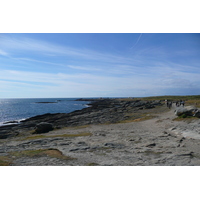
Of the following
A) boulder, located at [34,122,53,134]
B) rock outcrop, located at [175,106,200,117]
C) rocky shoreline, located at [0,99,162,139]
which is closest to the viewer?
rock outcrop, located at [175,106,200,117]

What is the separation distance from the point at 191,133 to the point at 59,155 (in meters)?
14.0

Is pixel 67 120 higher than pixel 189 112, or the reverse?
pixel 189 112

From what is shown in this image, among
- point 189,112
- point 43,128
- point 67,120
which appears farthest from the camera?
point 67,120

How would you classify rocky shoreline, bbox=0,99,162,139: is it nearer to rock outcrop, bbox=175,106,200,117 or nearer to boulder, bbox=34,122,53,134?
boulder, bbox=34,122,53,134

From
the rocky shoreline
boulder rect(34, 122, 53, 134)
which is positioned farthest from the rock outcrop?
boulder rect(34, 122, 53, 134)

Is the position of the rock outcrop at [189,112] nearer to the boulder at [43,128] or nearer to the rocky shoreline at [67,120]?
the rocky shoreline at [67,120]

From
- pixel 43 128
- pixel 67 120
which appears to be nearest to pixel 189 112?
pixel 43 128

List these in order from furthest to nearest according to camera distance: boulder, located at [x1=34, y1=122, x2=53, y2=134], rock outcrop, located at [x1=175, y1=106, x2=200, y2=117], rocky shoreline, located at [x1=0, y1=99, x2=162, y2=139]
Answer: rocky shoreline, located at [x1=0, y1=99, x2=162, y2=139], boulder, located at [x1=34, y1=122, x2=53, y2=134], rock outcrop, located at [x1=175, y1=106, x2=200, y2=117]

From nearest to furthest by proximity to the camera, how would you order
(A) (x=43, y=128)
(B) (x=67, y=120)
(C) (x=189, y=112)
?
(C) (x=189, y=112)
(A) (x=43, y=128)
(B) (x=67, y=120)

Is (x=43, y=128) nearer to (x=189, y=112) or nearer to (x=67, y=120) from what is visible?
(x=67, y=120)

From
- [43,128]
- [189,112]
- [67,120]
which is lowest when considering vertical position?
[67,120]

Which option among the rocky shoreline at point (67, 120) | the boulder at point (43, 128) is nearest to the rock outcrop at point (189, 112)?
the rocky shoreline at point (67, 120)

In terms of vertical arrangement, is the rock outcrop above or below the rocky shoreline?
above

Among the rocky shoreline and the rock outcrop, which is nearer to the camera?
the rock outcrop
